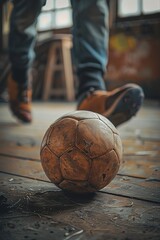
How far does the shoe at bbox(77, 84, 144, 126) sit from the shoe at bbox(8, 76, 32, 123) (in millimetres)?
991

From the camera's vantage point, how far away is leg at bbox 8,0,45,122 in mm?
2311

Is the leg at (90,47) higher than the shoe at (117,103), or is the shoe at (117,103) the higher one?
the leg at (90,47)

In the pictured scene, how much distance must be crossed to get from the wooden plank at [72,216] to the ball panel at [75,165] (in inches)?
3.0

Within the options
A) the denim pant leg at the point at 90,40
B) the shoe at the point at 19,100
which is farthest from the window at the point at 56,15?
the denim pant leg at the point at 90,40

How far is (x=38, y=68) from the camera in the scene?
7082 millimetres

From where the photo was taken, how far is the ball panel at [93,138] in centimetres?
93

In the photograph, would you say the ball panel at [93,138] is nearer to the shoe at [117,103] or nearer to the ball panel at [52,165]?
the ball panel at [52,165]

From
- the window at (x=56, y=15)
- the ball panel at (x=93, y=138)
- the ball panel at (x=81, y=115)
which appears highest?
the window at (x=56, y=15)

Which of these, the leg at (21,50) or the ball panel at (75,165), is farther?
the leg at (21,50)

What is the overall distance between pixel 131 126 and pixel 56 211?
6.33ft

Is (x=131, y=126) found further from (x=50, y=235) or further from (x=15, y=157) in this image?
(x=50, y=235)

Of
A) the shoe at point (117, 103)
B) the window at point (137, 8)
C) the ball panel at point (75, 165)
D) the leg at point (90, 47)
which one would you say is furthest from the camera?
the window at point (137, 8)

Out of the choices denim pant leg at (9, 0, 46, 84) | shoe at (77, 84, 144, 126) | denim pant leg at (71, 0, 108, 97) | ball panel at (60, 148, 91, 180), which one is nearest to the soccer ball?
ball panel at (60, 148, 91, 180)

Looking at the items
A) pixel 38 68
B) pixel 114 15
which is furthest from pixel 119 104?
pixel 38 68
